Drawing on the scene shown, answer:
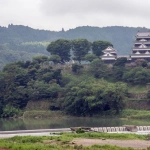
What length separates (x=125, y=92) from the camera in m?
64.2

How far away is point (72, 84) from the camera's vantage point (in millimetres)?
66062

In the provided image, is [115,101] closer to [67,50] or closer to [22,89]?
[22,89]

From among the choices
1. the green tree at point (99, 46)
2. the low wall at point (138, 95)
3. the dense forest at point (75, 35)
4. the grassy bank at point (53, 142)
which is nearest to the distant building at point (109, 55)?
the green tree at point (99, 46)

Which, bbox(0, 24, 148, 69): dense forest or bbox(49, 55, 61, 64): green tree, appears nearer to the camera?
bbox(49, 55, 61, 64): green tree

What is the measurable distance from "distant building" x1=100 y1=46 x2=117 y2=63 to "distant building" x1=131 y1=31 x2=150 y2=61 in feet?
10.1

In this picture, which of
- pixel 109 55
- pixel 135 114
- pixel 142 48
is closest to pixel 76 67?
pixel 109 55

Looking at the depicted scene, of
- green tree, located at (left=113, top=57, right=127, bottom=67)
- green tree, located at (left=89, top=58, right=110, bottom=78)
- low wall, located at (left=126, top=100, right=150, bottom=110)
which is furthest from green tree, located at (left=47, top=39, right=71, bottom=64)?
low wall, located at (left=126, top=100, right=150, bottom=110)

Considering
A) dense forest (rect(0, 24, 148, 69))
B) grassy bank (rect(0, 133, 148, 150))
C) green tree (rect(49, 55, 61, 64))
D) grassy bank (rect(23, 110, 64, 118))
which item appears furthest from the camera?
dense forest (rect(0, 24, 148, 69))

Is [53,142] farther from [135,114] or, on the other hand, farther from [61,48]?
[61,48]

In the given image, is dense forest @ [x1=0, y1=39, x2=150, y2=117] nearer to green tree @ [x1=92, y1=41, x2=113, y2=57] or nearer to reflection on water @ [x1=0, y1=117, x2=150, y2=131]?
green tree @ [x1=92, y1=41, x2=113, y2=57]

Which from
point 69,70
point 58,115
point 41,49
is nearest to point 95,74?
point 69,70

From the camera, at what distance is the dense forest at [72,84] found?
62.7 m

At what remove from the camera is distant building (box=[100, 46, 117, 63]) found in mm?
75188

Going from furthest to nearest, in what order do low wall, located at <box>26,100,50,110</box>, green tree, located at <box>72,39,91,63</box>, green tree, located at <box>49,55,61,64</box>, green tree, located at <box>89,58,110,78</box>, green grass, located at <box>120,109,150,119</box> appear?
green tree, located at <box>72,39,91,63</box>
green tree, located at <box>49,55,61,64</box>
green tree, located at <box>89,58,110,78</box>
low wall, located at <box>26,100,50,110</box>
green grass, located at <box>120,109,150,119</box>
